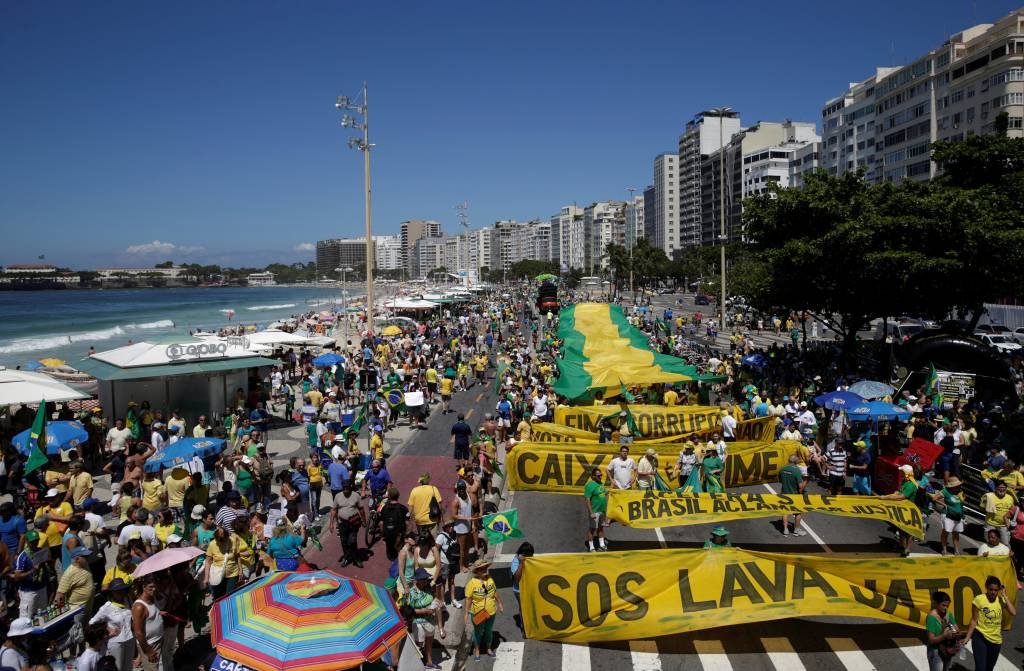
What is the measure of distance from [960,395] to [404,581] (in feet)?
63.7

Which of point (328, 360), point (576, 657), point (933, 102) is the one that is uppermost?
point (933, 102)

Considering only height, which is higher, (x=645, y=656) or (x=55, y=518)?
(x=55, y=518)

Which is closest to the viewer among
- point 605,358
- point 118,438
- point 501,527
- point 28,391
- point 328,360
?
point 501,527

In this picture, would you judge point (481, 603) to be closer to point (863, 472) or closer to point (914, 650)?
point (914, 650)

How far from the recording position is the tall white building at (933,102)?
58.3 metres

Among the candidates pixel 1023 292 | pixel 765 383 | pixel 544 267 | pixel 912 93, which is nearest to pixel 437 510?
pixel 765 383

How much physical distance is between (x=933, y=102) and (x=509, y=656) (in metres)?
77.9

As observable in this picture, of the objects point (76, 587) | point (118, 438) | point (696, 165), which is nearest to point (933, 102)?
point (118, 438)

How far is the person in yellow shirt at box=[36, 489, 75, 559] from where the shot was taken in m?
9.97

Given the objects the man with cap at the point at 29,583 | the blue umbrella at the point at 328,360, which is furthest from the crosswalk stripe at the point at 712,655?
the blue umbrella at the point at 328,360

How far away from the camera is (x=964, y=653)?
8.77 meters

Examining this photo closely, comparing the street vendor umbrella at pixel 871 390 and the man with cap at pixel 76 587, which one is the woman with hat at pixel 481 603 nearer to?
the man with cap at pixel 76 587

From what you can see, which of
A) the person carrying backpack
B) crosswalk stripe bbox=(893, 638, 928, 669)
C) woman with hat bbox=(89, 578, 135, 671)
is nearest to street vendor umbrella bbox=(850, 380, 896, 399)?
crosswalk stripe bbox=(893, 638, 928, 669)

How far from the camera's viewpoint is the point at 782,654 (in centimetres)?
869
